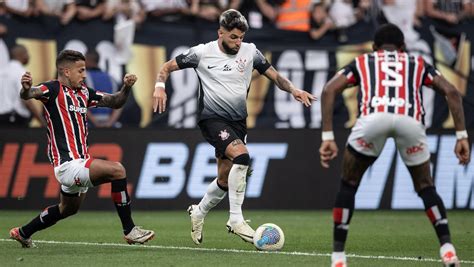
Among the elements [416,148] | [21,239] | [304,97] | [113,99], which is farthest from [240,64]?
[416,148]

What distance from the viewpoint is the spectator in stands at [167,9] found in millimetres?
18875

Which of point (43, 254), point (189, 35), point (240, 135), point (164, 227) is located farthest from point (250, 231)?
point (189, 35)

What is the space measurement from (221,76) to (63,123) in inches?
67.6

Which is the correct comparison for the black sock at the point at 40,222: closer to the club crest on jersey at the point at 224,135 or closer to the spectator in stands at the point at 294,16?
the club crest on jersey at the point at 224,135

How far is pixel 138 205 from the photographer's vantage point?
677 inches

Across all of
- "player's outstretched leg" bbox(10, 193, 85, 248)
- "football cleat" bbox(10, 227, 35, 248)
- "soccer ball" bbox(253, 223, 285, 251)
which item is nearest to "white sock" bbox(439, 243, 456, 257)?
"soccer ball" bbox(253, 223, 285, 251)

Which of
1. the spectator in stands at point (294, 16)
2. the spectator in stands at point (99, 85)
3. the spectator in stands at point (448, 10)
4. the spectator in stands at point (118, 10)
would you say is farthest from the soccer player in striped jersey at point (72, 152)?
the spectator in stands at point (448, 10)

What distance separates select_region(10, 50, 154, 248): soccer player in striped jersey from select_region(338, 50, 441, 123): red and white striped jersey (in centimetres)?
290

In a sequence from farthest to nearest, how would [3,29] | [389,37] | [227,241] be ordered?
1. [3,29]
2. [227,241]
3. [389,37]

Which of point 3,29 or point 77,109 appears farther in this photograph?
point 3,29

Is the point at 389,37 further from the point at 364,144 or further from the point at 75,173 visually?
the point at 75,173

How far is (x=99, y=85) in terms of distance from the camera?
59.4ft

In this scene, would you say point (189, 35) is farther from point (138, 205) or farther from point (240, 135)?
point (240, 135)

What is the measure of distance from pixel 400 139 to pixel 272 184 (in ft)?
29.1
